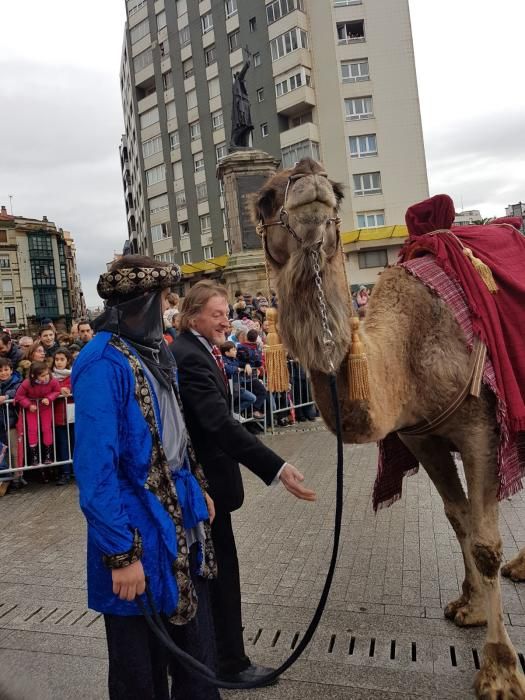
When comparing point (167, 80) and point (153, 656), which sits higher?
point (167, 80)

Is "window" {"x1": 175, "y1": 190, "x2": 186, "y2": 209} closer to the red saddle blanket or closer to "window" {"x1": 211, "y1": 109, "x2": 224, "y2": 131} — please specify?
"window" {"x1": 211, "y1": 109, "x2": 224, "y2": 131}

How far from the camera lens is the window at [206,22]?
43.6 meters

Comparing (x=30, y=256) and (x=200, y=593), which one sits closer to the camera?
(x=200, y=593)

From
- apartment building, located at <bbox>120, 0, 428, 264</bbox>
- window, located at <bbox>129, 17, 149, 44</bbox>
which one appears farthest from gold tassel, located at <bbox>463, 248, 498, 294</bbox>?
window, located at <bbox>129, 17, 149, 44</bbox>

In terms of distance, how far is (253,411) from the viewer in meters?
9.55

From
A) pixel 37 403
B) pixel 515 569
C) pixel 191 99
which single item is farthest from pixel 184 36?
pixel 515 569

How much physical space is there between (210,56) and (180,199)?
11.1 metres

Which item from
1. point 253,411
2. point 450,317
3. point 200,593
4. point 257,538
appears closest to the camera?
point 200,593

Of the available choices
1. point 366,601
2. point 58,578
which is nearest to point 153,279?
point 366,601

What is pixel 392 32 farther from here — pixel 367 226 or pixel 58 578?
pixel 58 578

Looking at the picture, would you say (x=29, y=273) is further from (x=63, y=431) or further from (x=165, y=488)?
(x=165, y=488)

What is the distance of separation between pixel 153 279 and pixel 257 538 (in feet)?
11.0

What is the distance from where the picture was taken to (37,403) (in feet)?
23.8

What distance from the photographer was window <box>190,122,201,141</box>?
44656mm
